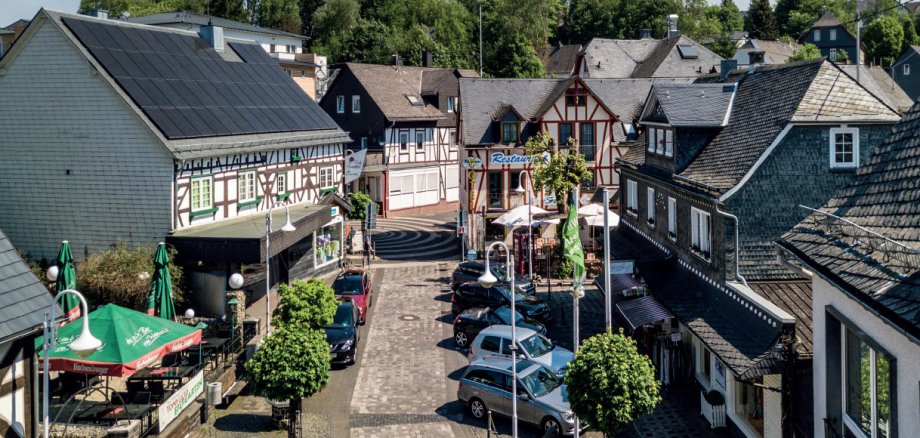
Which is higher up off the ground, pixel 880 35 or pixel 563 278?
pixel 880 35

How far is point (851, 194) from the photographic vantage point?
1204cm

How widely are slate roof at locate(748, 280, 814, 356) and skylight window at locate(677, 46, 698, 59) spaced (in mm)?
45334

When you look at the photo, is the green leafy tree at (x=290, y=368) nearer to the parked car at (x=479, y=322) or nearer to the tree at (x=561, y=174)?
the parked car at (x=479, y=322)

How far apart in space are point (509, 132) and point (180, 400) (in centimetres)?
2955

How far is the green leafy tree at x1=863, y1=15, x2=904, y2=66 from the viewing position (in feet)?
332

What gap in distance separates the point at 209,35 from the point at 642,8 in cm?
6580

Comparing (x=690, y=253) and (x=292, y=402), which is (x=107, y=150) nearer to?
(x=292, y=402)

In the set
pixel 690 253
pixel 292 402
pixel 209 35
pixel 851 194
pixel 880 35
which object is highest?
pixel 880 35

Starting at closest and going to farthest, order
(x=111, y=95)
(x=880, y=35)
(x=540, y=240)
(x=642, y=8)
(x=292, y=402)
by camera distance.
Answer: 1. (x=292, y=402)
2. (x=111, y=95)
3. (x=540, y=240)
4. (x=642, y=8)
5. (x=880, y=35)

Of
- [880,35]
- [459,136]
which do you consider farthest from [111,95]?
[880,35]

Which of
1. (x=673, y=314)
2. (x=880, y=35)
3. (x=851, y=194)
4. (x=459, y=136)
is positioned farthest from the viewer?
(x=880, y=35)

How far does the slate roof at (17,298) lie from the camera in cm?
1312

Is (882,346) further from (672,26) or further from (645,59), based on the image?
(672,26)

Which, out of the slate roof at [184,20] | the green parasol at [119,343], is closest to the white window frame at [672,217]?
the green parasol at [119,343]
